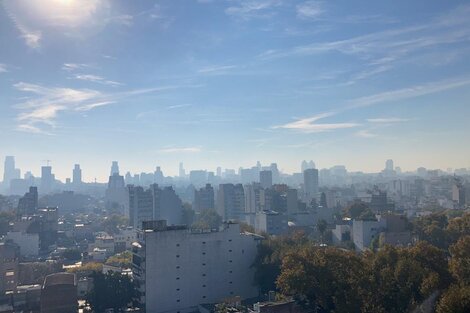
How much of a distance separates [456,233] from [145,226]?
50.3ft

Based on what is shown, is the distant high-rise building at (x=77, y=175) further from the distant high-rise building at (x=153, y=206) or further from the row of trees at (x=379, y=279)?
the row of trees at (x=379, y=279)

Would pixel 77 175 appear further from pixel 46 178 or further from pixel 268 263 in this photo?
pixel 268 263

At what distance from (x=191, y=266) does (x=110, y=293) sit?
294cm

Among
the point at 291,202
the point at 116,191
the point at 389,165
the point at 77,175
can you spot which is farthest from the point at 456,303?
the point at 389,165

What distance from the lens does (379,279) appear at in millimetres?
12820

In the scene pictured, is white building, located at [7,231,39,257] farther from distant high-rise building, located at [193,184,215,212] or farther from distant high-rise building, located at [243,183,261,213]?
distant high-rise building, located at [193,184,215,212]

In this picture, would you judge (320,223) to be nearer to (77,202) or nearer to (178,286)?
(178,286)

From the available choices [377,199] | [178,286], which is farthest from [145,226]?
[377,199]

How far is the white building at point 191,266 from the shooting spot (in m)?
16.3

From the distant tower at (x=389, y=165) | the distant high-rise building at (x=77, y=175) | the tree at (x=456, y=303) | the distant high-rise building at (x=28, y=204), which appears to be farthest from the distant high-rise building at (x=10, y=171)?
the tree at (x=456, y=303)

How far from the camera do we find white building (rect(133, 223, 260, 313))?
16344mm

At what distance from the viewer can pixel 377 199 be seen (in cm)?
4131

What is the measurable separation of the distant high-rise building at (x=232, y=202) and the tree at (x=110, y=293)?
Result: 2852 centimetres

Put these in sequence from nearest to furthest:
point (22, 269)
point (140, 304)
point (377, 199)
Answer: point (140, 304) < point (22, 269) < point (377, 199)
